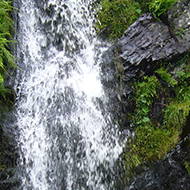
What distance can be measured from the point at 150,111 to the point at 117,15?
2879mm

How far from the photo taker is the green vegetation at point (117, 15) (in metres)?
4.86

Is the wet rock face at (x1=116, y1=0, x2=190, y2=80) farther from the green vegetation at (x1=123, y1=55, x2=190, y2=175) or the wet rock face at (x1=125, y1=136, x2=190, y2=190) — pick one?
the wet rock face at (x1=125, y1=136, x2=190, y2=190)

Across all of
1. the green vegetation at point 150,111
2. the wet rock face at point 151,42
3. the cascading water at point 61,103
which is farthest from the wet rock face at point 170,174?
the wet rock face at point 151,42

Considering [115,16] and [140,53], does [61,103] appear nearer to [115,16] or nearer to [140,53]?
[140,53]

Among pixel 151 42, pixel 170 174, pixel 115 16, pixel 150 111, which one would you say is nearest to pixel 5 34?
pixel 115 16

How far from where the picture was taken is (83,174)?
13.3 feet

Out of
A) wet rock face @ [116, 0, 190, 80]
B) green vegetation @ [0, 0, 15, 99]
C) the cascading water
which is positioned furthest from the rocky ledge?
green vegetation @ [0, 0, 15, 99]

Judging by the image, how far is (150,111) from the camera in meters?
4.52

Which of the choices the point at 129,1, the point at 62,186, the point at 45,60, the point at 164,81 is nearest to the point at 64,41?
the point at 45,60

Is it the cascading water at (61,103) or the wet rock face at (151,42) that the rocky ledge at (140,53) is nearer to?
the wet rock face at (151,42)

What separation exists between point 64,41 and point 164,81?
2912 millimetres

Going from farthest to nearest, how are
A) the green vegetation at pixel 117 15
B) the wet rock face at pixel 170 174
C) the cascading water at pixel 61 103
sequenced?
the green vegetation at pixel 117 15
the cascading water at pixel 61 103
the wet rock face at pixel 170 174

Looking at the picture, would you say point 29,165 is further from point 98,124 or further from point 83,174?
point 98,124

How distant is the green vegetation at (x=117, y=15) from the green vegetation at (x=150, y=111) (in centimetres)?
161
